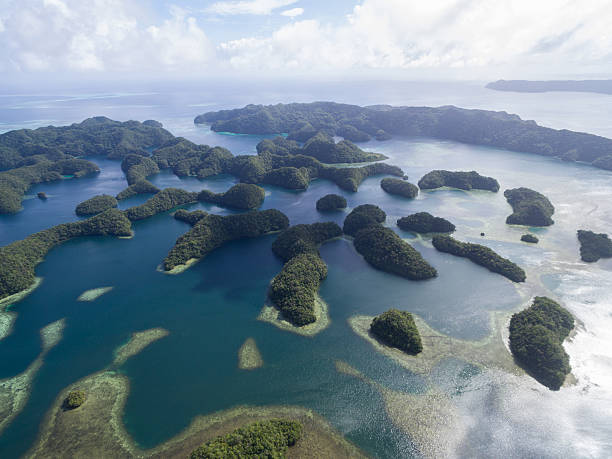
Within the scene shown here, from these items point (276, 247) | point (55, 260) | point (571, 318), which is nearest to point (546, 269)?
point (571, 318)

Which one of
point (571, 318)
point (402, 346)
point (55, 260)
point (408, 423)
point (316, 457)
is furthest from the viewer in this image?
point (55, 260)

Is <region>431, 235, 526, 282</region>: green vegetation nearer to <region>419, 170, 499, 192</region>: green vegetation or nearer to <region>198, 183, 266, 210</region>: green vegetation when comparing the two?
<region>419, 170, 499, 192</region>: green vegetation

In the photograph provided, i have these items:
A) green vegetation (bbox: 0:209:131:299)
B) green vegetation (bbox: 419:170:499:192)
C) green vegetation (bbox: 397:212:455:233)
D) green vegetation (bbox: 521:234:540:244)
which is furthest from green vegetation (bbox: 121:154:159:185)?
green vegetation (bbox: 521:234:540:244)

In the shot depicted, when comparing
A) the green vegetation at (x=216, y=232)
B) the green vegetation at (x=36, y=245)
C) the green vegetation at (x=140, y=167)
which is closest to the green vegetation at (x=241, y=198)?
the green vegetation at (x=216, y=232)

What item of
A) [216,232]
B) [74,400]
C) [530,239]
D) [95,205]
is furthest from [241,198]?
[530,239]

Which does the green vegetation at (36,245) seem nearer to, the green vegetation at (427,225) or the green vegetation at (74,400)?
the green vegetation at (74,400)

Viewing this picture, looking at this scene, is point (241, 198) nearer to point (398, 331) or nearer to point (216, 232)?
point (216, 232)

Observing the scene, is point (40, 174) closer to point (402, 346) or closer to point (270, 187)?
point (270, 187)
